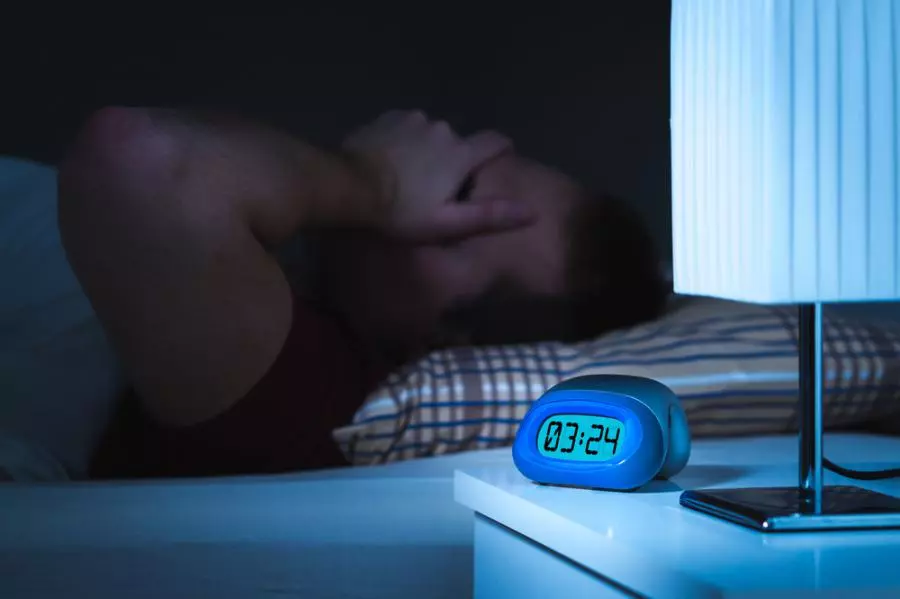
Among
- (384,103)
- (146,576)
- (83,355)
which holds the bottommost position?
(146,576)

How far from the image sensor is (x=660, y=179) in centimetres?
138

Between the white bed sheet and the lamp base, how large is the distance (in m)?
0.30

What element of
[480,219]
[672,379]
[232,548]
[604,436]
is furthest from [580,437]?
[480,219]

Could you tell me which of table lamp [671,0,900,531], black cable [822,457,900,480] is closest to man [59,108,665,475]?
black cable [822,457,900,480]

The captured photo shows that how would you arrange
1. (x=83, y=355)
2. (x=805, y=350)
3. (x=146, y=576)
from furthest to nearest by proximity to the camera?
(x=83, y=355) < (x=146, y=576) < (x=805, y=350)

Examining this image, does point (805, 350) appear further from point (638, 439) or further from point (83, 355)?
point (83, 355)

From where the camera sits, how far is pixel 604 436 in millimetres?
806

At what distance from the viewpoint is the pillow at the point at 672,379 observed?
3.86 ft

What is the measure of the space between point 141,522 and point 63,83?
1.61ft

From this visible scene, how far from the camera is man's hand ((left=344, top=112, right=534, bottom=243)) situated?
4.22ft

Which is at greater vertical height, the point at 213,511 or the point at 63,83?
the point at 63,83

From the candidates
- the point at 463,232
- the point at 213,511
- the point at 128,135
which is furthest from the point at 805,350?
the point at 128,135

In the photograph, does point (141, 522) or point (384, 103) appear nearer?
point (141, 522)

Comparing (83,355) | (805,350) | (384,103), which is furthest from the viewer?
(384,103)
